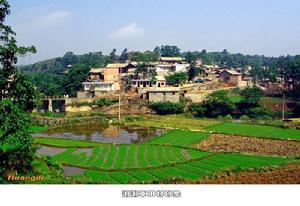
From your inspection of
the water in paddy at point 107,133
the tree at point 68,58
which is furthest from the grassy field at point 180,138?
the tree at point 68,58

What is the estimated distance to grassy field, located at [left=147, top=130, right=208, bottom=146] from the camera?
1304 centimetres

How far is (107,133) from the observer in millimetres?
14844

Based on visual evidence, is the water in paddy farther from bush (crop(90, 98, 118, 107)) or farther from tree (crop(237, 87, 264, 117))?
tree (crop(237, 87, 264, 117))

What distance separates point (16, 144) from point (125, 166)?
144 inches

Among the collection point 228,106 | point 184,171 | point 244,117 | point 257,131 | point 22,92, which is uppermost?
point 22,92

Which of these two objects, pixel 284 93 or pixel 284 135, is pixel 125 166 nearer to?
pixel 284 135

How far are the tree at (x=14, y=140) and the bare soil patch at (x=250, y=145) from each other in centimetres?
631

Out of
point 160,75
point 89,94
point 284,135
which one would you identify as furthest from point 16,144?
point 160,75

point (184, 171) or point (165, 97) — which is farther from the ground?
point (165, 97)

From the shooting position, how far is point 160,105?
21.5m

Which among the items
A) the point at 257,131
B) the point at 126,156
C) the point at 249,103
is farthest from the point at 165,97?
the point at 126,156

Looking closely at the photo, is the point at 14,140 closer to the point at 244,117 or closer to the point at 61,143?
the point at 61,143

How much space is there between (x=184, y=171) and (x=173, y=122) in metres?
10.2

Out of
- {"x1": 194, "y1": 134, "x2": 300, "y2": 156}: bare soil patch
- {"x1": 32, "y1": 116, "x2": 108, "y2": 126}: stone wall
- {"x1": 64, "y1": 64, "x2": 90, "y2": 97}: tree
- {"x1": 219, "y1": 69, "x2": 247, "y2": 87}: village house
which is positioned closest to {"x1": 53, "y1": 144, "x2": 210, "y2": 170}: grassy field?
{"x1": 194, "y1": 134, "x2": 300, "y2": 156}: bare soil patch
